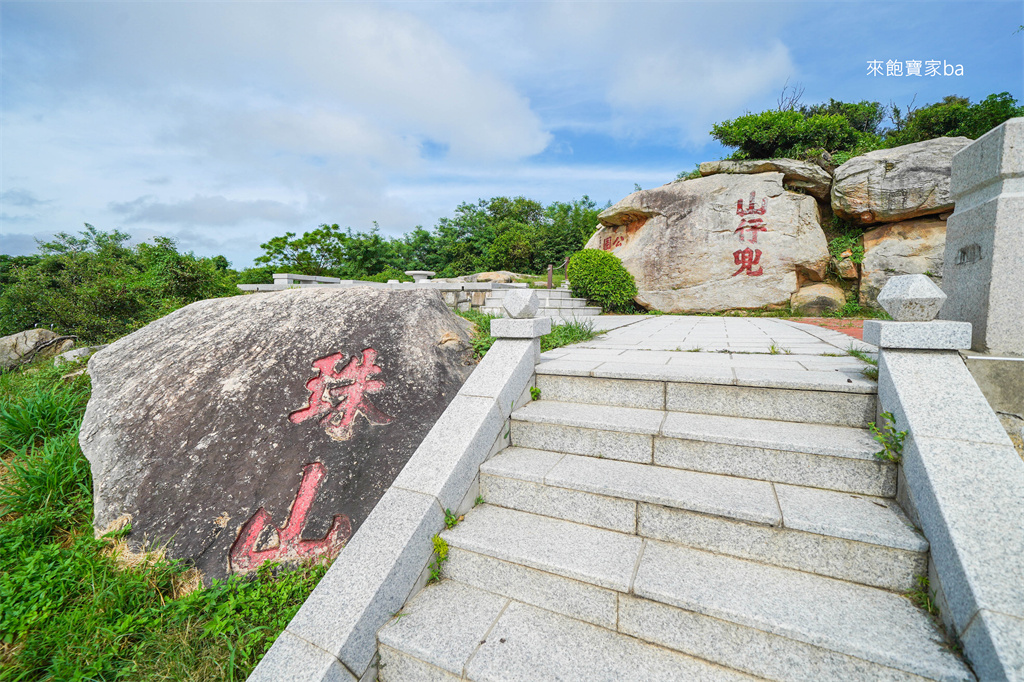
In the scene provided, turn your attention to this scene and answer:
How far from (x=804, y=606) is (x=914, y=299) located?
1.78m

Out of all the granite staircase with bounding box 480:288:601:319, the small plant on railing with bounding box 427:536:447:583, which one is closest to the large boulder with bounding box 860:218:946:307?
the granite staircase with bounding box 480:288:601:319

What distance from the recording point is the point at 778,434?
93.3 inches

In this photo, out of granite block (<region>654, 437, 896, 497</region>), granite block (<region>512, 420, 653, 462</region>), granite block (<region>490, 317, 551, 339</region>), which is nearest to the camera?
granite block (<region>654, 437, 896, 497</region>)

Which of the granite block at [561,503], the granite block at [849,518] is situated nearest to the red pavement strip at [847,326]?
the granite block at [849,518]

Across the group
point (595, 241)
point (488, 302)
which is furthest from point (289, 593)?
point (595, 241)

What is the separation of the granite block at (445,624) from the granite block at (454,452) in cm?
44

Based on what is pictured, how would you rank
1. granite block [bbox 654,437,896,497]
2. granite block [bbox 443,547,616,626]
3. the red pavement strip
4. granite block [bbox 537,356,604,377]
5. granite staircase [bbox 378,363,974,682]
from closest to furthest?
1. granite staircase [bbox 378,363,974,682]
2. granite block [bbox 443,547,616,626]
3. granite block [bbox 654,437,896,497]
4. granite block [bbox 537,356,604,377]
5. the red pavement strip

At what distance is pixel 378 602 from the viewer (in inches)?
72.5

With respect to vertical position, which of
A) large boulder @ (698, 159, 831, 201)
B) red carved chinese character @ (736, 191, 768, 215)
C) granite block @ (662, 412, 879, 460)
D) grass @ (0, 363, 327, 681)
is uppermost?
large boulder @ (698, 159, 831, 201)

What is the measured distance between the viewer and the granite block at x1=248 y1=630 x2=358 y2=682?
1614 millimetres

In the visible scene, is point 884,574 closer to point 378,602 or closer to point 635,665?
point 635,665

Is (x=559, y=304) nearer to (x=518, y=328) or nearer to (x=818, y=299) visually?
(x=818, y=299)

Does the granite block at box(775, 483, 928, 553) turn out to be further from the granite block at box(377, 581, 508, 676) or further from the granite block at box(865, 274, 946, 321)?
the granite block at box(377, 581, 508, 676)

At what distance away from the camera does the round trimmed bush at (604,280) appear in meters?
10.9
